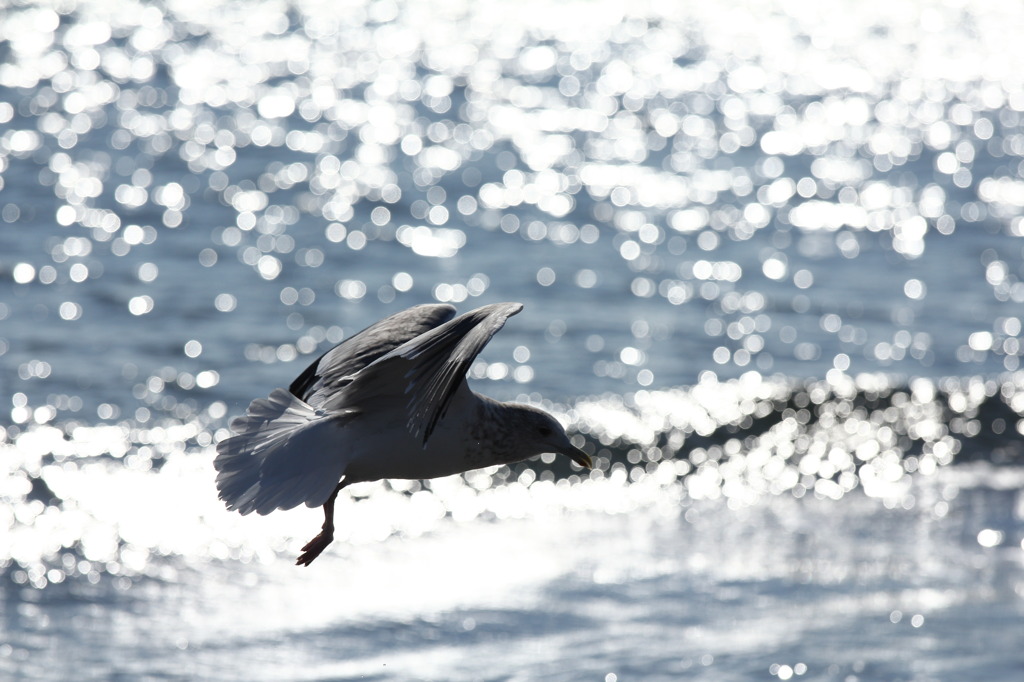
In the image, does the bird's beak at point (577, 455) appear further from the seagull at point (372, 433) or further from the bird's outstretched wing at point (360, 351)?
the bird's outstretched wing at point (360, 351)

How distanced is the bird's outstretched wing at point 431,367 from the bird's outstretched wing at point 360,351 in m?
0.17

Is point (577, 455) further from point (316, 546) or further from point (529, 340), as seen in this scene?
point (529, 340)

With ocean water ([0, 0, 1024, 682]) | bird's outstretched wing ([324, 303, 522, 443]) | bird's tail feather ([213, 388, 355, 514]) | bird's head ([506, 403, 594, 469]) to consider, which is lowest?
ocean water ([0, 0, 1024, 682])

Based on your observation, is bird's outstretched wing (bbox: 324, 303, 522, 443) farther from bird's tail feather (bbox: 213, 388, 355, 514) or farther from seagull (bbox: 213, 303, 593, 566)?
bird's tail feather (bbox: 213, 388, 355, 514)

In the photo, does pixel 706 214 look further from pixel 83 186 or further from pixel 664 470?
pixel 83 186

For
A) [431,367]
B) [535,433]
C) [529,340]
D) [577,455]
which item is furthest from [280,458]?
[529,340]

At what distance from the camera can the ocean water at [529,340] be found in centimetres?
892

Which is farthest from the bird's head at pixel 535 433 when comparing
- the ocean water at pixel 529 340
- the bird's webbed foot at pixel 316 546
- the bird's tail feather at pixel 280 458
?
the ocean water at pixel 529 340

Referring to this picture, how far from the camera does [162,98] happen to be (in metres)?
19.9

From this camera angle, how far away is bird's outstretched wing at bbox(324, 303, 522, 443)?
4328 millimetres

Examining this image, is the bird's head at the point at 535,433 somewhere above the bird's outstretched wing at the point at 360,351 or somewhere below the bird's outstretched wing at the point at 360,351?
above

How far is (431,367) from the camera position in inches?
180

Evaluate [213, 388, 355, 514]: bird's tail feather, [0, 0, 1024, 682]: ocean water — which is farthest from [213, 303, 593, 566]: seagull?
[0, 0, 1024, 682]: ocean water

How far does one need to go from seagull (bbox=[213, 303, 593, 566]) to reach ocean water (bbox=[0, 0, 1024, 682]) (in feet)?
11.3
